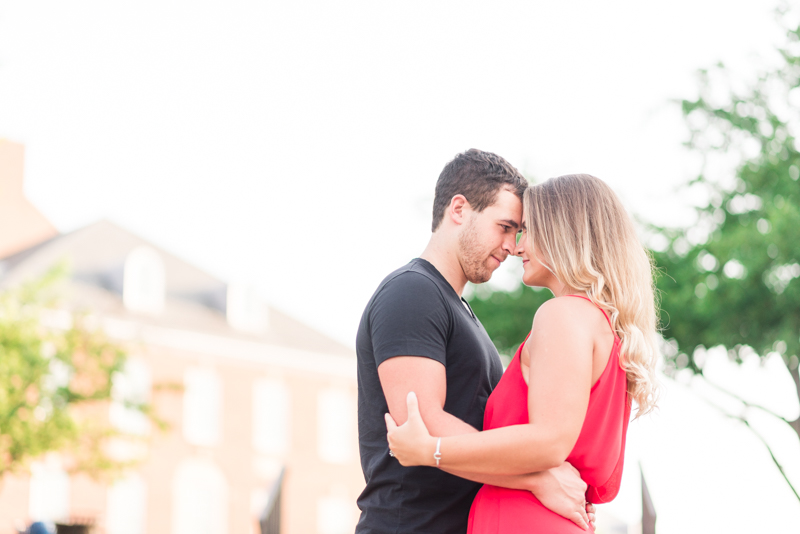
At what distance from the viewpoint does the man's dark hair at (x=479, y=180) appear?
3.41 m

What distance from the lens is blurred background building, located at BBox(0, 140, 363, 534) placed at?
91.7 feet

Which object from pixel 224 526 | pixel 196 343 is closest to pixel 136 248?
pixel 196 343

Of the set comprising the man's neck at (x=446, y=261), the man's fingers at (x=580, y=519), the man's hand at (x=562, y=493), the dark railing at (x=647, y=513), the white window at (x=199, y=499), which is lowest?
the white window at (x=199, y=499)

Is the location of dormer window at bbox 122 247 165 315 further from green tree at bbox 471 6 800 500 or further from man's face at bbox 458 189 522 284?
man's face at bbox 458 189 522 284

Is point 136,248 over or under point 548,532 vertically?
over

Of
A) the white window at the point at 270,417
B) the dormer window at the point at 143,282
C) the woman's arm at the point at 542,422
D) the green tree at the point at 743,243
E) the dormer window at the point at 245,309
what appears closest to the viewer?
the woman's arm at the point at 542,422

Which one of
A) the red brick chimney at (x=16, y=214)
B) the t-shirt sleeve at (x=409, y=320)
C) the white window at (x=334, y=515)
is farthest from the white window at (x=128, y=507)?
the t-shirt sleeve at (x=409, y=320)

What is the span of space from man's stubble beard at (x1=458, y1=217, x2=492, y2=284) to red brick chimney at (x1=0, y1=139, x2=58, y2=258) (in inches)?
1324

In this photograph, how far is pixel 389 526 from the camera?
296 cm

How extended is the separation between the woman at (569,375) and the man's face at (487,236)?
0.39 metres

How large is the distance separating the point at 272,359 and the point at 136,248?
685cm

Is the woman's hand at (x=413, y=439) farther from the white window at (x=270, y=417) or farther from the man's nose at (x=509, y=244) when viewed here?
the white window at (x=270, y=417)

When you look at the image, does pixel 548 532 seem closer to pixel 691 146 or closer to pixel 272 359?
pixel 691 146

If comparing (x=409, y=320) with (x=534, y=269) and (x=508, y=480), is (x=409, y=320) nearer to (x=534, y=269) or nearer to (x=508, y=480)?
(x=534, y=269)
